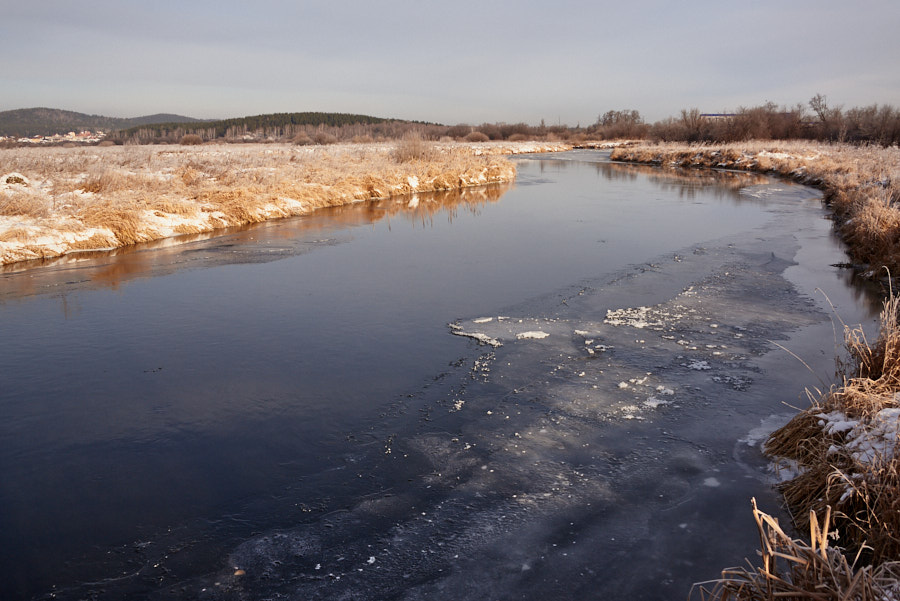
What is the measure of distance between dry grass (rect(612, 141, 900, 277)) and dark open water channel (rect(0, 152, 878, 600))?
890mm

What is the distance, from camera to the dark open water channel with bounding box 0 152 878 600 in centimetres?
323

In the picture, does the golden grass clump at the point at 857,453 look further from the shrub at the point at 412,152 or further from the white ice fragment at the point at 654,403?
the shrub at the point at 412,152

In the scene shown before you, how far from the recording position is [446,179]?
24.3 metres

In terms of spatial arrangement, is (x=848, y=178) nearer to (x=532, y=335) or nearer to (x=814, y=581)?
(x=532, y=335)

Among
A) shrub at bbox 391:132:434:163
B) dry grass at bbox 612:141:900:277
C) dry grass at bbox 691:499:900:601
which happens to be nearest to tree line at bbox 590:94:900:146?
dry grass at bbox 612:141:900:277

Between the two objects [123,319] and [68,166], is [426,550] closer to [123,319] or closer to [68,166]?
[123,319]

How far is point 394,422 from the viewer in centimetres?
477

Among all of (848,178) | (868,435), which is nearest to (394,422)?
(868,435)

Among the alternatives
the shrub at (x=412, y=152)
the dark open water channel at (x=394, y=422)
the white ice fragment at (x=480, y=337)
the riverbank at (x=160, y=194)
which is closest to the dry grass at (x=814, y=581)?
the dark open water channel at (x=394, y=422)

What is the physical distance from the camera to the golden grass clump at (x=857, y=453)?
9.61 ft

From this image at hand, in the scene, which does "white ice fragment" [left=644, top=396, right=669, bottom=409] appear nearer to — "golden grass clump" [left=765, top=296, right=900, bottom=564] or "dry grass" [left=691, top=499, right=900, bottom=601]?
"golden grass clump" [left=765, top=296, right=900, bottom=564]

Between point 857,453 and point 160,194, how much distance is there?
15.0 meters

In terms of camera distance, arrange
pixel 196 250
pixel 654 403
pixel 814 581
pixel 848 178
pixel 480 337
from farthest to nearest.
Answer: pixel 848 178, pixel 196 250, pixel 480 337, pixel 654 403, pixel 814 581

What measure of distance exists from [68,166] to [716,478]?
2039cm
